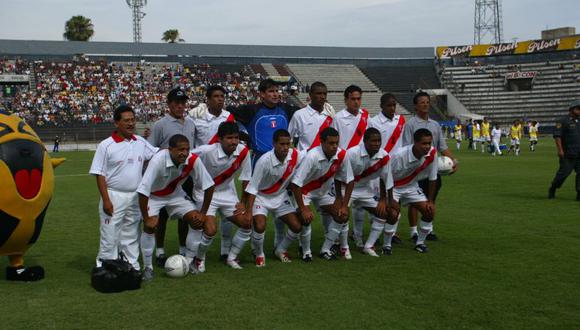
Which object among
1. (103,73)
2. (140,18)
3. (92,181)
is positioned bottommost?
(92,181)

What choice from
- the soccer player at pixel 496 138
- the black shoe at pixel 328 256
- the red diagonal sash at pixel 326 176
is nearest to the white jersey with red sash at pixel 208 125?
the red diagonal sash at pixel 326 176

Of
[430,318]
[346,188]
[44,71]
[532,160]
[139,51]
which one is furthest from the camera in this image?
[139,51]

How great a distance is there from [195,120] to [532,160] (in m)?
21.9

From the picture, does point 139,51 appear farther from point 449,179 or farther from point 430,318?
point 430,318

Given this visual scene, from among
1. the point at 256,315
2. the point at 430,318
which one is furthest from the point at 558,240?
the point at 256,315

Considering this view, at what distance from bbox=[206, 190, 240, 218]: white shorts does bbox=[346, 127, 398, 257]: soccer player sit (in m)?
1.64

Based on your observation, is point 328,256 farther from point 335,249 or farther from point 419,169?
point 419,169

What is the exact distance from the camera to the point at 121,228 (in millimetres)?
7566

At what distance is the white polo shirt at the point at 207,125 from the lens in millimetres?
8617

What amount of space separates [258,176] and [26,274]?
9.87ft

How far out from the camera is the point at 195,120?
28.4ft

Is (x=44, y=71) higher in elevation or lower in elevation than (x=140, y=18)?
lower

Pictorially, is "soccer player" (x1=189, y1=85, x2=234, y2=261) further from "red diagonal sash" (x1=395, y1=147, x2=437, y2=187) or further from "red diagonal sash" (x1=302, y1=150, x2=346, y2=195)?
"red diagonal sash" (x1=395, y1=147, x2=437, y2=187)

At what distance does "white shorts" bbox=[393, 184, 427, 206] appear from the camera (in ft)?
30.0
